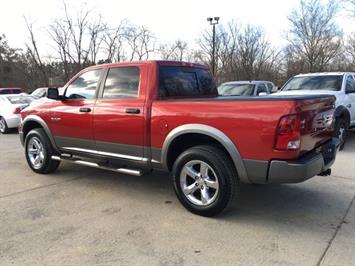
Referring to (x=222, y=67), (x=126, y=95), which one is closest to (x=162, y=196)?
(x=126, y=95)

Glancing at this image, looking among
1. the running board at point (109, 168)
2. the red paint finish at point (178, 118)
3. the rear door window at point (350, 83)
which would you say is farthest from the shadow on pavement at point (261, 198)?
the rear door window at point (350, 83)

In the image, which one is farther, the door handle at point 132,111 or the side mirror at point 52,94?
the side mirror at point 52,94

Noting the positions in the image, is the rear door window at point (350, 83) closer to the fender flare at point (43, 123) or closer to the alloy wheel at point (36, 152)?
the fender flare at point (43, 123)

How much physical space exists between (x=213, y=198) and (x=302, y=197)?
152 cm

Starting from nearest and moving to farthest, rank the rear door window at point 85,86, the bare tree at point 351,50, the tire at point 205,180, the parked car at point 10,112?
the tire at point 205,180, the rear door window at point 85,86, the parked car at point 10,112, the bare tree at point 351,50

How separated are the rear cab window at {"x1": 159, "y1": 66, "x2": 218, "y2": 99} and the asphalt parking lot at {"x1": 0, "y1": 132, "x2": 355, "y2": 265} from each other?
145cm

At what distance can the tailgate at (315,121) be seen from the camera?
3709mm

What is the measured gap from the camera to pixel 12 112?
41.4ft

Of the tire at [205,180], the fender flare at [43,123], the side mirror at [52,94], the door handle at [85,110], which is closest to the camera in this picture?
the tire at [205,180]

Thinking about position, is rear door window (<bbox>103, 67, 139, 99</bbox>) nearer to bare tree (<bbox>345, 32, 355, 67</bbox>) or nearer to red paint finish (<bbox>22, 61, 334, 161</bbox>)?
red paint finish (<bbox>22, 61, 334, 161</bbox>)

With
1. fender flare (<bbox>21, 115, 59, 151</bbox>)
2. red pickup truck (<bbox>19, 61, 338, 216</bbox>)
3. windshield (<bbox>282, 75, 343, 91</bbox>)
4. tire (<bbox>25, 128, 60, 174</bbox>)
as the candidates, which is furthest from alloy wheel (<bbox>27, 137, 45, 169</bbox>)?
windshield (<bbox>282, 75, 343, 91</bbox>)

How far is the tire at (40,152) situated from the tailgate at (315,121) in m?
4.19

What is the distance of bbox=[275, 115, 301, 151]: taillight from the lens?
3568 mm

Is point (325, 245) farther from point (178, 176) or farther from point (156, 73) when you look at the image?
point (156, 73)
